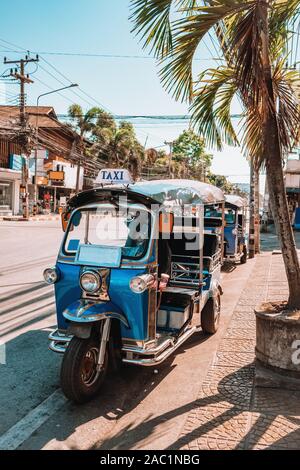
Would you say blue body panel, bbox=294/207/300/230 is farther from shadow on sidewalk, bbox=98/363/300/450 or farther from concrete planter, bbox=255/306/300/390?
shadow on sidewalk, bbox=98/363/300/450

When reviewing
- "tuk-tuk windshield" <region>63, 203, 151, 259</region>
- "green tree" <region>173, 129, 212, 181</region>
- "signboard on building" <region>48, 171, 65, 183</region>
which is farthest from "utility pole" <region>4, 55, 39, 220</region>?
"green tree" <region>173, 129, 212, 181</region>

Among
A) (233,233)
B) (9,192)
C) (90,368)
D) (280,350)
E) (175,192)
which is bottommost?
(90,368)

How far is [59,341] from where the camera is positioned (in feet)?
14.6

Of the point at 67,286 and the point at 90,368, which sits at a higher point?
the point at 67,286

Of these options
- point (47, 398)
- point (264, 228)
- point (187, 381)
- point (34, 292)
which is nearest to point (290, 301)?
point (187, 381)

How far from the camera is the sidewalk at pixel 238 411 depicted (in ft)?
11.1

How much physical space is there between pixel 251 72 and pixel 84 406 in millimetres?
3713

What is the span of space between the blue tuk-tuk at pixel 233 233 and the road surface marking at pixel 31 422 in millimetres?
9124

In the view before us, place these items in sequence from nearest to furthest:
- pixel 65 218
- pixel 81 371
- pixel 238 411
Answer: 1. pixel 238 411
2. pixel 81 371
3. pixel 65 218

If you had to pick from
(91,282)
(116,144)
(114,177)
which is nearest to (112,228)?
(114,177)

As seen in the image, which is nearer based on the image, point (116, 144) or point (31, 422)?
A: point (31, 422)

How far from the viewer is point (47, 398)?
4266mm

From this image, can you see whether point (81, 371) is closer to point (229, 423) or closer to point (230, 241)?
point (229, 423)

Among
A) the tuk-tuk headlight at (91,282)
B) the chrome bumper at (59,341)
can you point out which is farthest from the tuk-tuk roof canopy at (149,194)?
the chrome bumper at (59,341)
